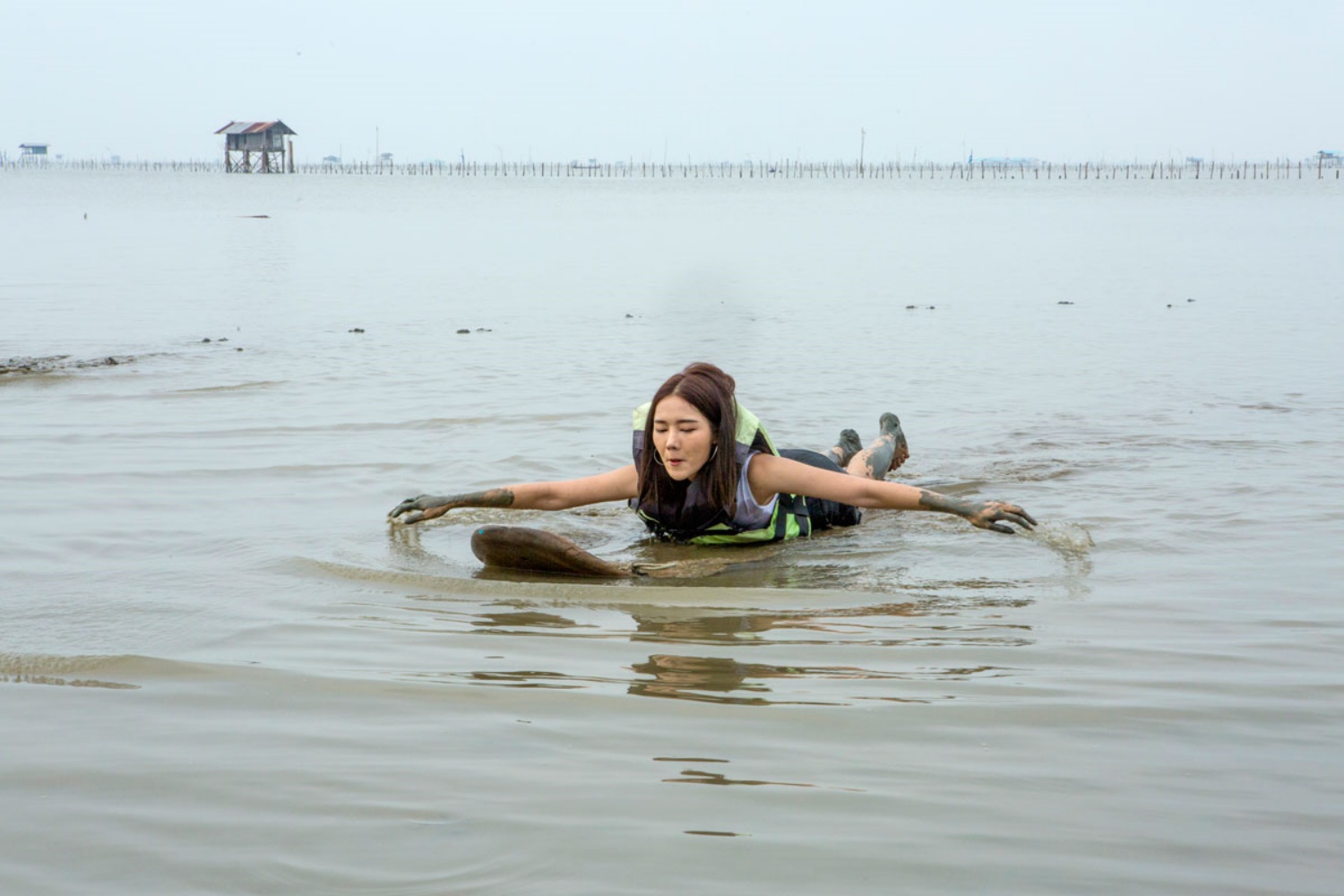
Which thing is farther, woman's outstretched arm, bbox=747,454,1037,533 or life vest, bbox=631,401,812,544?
life vest, bbox=631,401,812,544

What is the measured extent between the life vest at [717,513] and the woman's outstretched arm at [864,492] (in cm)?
12

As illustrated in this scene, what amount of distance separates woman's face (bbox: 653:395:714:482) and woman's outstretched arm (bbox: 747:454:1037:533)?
15.0 inches

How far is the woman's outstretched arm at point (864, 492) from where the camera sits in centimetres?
597

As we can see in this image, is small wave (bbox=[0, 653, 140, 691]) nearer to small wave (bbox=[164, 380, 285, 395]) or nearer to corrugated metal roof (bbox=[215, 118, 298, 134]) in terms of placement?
small wave (bbox=[164, 380, 285, 395])

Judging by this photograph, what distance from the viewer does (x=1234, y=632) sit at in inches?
191

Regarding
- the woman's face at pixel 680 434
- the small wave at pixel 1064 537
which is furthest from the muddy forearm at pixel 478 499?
the small wave at pixel 1064 537

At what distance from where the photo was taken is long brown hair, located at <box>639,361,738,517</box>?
6.00 meters

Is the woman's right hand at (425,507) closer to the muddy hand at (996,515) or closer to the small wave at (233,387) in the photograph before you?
the muddy hand at (996,515)

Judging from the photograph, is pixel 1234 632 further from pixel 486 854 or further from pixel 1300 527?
pixel 486 854

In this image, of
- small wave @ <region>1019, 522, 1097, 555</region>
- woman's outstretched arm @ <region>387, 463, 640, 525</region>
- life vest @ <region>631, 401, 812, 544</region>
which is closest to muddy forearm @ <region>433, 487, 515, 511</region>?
woman's outstretched arm @ <region>387, 463, 640, 525</region>

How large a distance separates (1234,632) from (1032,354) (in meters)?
10.8

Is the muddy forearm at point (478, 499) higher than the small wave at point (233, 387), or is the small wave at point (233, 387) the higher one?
the muddy forearm at point (478, 499)

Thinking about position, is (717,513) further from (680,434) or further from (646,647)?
(646,647)

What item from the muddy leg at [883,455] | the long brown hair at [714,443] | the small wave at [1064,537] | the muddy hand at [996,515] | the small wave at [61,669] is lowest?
the small wave at [1064,537]
